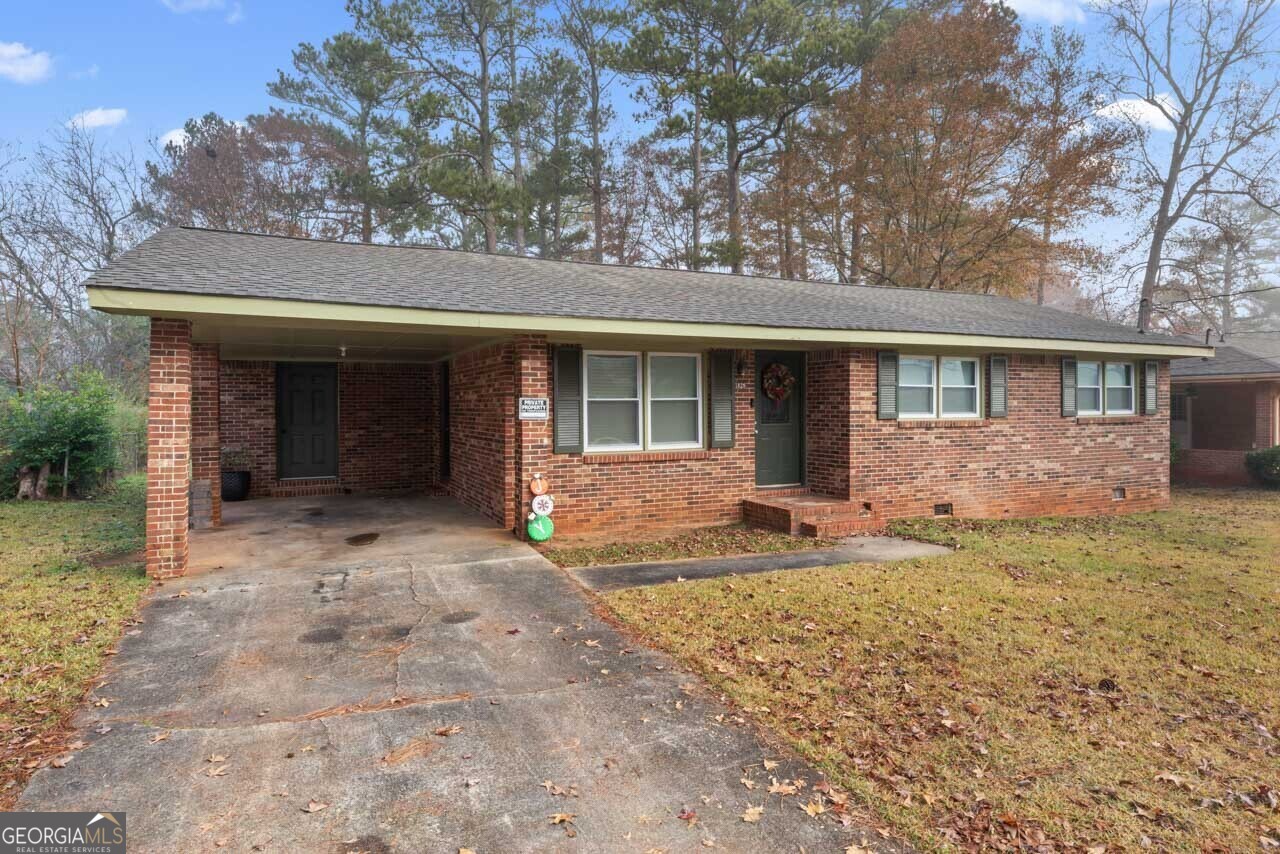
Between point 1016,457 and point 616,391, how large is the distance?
6.78 metres

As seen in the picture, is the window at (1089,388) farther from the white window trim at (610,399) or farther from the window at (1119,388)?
the white window trim at (610,399)

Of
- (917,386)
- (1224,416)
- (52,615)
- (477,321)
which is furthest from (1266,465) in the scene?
(52,615)

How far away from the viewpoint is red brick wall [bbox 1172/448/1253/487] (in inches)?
645

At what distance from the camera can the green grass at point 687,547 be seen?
747cm

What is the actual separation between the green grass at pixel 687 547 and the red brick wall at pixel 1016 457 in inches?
70.1

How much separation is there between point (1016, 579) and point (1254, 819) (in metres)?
4.15

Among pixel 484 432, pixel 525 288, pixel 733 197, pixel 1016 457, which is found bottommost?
pixel 1016 457

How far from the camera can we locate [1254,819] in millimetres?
2904

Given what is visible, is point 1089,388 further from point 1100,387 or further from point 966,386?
point 966,386

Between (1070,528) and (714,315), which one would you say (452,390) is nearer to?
(714,315)

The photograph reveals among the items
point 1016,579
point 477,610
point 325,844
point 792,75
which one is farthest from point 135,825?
point 792,75

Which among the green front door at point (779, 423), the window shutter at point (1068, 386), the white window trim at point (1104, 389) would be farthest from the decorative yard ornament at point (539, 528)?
the white window trim at point (1104, 389)

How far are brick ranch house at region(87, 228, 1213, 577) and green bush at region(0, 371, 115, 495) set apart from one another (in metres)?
2.98

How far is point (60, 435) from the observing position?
11.9 meters
